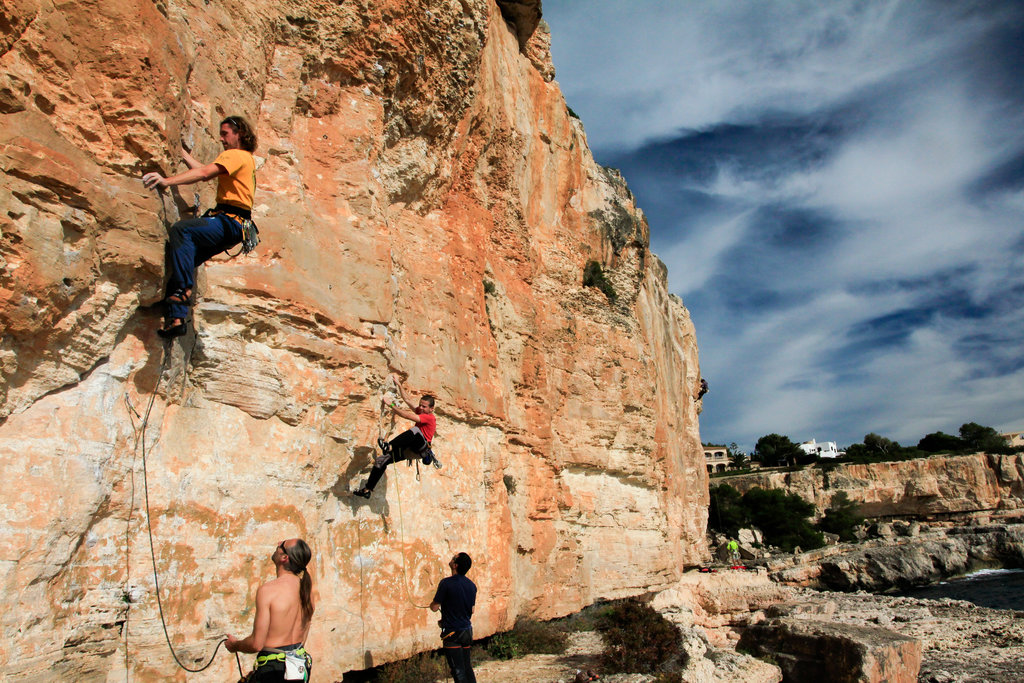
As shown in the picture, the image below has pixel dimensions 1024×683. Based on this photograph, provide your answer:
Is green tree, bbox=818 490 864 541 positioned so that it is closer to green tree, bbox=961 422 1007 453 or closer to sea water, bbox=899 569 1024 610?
sea water, bbox=899 569 1024 610

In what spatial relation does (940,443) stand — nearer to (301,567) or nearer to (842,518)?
(842,518)

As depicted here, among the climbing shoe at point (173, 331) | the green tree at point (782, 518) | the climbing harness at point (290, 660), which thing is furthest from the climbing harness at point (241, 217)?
the green tree at point (782, 518)

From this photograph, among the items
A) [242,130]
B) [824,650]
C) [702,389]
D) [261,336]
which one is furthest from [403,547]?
[702,389]

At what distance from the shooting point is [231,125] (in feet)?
15.8

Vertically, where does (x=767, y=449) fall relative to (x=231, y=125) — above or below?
above

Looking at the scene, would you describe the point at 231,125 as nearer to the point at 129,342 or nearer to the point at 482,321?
the point at 129,342

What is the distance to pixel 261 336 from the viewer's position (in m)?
5.78

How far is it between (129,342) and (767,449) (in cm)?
9262

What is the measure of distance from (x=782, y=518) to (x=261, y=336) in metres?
47.5

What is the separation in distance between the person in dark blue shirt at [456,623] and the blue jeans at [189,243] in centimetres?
310

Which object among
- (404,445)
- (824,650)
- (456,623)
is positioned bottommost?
(824,650)

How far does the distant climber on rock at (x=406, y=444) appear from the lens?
6.66 m

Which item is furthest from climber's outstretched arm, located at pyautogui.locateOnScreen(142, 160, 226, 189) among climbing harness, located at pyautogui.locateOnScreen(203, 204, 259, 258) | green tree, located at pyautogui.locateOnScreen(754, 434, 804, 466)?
green tree, located at pyautogui.locateOnScreen(754, 434, 804, 466)

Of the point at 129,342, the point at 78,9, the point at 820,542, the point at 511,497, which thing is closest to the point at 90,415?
the point at 129,342
